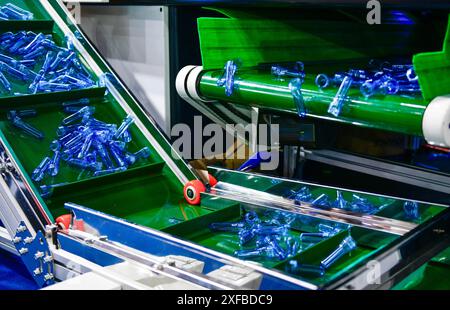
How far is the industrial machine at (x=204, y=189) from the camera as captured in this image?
1.33 metres

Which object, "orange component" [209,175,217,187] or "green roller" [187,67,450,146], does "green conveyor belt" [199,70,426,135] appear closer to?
"green roller" [187,67,450,146]

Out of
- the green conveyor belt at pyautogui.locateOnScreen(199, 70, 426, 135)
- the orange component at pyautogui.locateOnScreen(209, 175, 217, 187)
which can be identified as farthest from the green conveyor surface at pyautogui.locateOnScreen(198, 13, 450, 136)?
the orange component at pyautogui.locateOnScreen(209, 175, 217, 187)

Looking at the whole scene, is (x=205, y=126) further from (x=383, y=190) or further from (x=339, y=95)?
(x=339, y=95)

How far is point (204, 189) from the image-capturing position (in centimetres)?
209

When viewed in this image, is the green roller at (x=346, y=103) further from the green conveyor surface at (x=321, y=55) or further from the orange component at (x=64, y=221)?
the orange component at (x=64, y=221)

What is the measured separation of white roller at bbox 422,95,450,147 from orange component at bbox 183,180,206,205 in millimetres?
964

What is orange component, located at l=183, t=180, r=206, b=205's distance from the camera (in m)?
2.06

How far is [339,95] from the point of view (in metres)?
1.51

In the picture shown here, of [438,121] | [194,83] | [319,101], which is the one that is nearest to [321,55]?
[194,83]

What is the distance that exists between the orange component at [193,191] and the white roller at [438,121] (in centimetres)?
96
